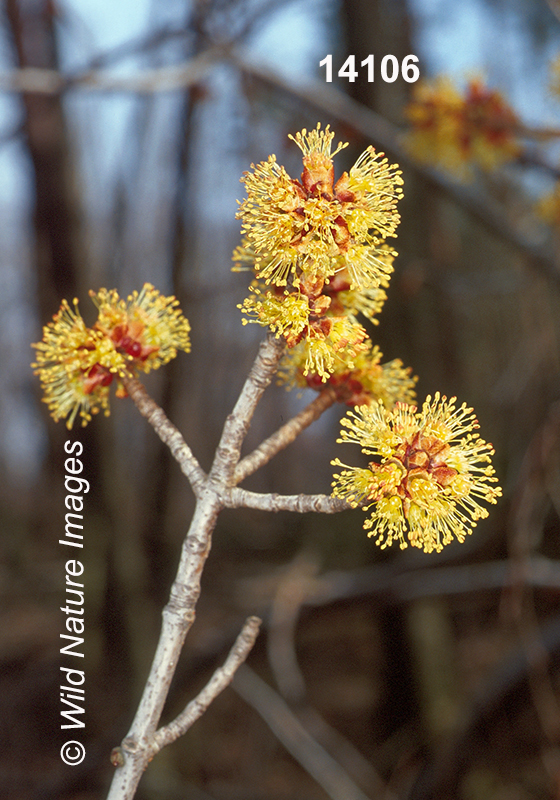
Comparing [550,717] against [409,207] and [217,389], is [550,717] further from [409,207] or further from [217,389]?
[217,389]

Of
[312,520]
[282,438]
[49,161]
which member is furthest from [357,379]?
[312,520]

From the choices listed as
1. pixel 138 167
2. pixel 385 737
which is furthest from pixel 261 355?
pixel 385 737

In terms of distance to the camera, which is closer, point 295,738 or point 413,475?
point 413,475

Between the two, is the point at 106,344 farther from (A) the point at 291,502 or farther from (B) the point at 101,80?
(B) the point at 101,80

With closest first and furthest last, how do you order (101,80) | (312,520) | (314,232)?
1. (314,232)
2. (101,80)
3. (312,520)

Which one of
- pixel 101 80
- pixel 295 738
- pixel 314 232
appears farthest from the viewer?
pixel 295 738

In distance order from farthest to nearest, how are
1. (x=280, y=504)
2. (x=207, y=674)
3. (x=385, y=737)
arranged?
1. (x=385, y=737)
2. (x=207, y=674)
3. (x=280, y=504)

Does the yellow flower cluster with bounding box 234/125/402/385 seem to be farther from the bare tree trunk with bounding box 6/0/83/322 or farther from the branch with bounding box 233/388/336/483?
the bare tree trunk with bounding box 6/0/83/322

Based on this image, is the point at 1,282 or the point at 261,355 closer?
the point at 261,355
